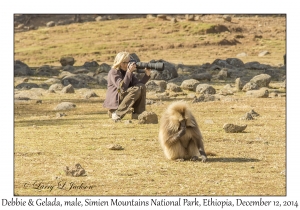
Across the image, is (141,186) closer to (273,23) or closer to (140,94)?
(140,94)

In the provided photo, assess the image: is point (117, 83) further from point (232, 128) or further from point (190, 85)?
point (190, 85)

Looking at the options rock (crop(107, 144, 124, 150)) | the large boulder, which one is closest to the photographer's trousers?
rock (crop(107, 144, 124, 150))

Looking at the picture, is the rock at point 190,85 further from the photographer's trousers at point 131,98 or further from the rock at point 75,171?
the rock at point 75,171

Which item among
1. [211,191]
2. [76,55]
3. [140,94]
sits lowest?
[211,191]

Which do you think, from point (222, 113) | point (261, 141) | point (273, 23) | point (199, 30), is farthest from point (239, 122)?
point (273, 23)

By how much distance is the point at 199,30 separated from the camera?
157 ft

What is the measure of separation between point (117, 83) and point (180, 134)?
4.57 m

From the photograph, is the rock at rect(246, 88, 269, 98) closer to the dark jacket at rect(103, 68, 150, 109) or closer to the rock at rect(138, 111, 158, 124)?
the rock at rect(138, 111, 158, 124)

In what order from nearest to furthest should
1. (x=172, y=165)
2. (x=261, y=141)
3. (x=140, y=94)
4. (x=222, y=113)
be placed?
(x=172, y=165)
(x=261, y=141)
(x=140, y=94)
(x=222, y=113)

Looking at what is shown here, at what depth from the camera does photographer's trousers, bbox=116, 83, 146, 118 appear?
14.6 m

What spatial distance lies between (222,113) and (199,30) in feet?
101

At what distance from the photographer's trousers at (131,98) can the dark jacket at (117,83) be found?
0.10 m

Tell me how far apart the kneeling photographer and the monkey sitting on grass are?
3608 mm

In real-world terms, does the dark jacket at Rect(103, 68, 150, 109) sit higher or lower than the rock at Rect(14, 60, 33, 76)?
lower
